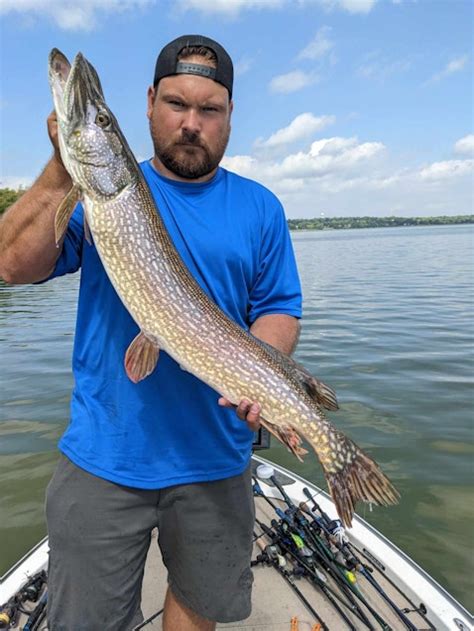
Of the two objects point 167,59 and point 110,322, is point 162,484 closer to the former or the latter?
point 110,322

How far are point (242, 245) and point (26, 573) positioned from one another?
9.03 ft

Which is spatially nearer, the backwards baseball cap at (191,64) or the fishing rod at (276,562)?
the backwards baseball cap at (191,64)

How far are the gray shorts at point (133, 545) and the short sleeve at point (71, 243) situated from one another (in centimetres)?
89

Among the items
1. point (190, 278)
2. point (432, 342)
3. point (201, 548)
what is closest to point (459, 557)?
point (201, 548)

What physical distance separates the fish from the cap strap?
451 mm

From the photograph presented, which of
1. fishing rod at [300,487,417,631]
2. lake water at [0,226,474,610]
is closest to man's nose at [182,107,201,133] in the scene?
fishing rod at [300,487,417,631]

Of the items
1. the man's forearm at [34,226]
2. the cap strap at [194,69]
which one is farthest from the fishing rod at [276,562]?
the cap strap at [194,69]

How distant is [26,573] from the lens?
3455 mm

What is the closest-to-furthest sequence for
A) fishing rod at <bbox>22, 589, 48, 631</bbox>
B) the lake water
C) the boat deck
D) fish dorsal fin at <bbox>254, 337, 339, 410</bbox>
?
fish dorsal fin at <bbox>254, 337, 339, 410</bbox>, fishing rod at <bbox>22, 589, 48, 631</bbox>, the boat deck, the lake water

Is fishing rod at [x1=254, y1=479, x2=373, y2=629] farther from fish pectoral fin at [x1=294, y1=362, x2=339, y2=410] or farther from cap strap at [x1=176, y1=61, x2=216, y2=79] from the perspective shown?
cap strap at [x1=176, y1=61, x2=216, y2=79]

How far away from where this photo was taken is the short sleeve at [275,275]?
105 inches

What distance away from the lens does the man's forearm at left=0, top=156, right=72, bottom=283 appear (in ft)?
7.02

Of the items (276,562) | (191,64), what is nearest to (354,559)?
(276,562)

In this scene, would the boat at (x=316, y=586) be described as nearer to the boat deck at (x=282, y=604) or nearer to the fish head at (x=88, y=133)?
the boat deck at (x=282, y=604)
